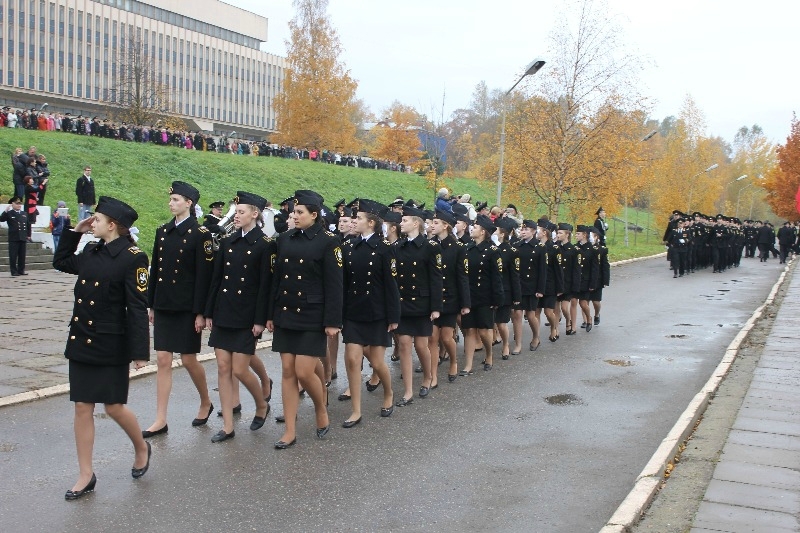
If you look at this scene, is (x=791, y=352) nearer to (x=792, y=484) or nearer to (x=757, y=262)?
(x=792, y=484)

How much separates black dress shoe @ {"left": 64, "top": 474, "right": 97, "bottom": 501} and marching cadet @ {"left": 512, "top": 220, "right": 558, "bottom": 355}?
8.57m

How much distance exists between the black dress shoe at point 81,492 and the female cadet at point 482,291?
20.0ft

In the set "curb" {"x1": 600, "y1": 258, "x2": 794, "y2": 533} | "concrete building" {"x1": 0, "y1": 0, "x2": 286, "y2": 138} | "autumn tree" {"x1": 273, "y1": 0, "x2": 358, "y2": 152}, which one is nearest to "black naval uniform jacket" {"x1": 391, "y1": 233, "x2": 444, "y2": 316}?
"curb" {"x1": 600, "y1": 258, "x2": 794, "y2": 533}

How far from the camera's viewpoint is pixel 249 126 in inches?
4313

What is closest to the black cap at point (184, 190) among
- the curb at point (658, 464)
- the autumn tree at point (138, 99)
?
the curb at point (658, 464)

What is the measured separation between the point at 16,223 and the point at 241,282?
14025mm

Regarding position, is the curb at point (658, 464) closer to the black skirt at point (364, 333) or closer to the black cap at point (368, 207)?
the black skirt at point (364, 333)

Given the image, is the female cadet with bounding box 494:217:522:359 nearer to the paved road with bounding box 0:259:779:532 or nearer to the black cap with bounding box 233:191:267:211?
the paved road with bounding box 0:259:779:532

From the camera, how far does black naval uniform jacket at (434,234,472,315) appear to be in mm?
10516

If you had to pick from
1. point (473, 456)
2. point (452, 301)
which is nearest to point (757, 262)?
point (452, 301)

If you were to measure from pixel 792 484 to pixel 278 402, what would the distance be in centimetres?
513

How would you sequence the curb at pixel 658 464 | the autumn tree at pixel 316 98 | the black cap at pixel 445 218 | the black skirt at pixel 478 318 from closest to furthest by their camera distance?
the curb at pixel 658 464 → the black cap at pixel 445 218 → the black skirt at pixel 478 318 → the autumn tree at pixel 316 98

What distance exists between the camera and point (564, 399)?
10023 mm

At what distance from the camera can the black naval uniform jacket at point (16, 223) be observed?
19427 millimetres
